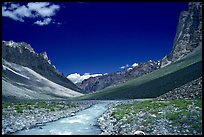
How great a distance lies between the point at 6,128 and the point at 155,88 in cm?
10073

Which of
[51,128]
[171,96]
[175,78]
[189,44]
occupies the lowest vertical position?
[51,128]

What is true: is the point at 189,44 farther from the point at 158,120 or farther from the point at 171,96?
the point at 158,120

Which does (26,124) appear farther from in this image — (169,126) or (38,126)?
(169,126)

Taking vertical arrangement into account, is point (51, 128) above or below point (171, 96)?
below

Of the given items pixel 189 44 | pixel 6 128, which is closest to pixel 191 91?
pixel 6 128

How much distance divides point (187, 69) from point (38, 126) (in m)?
99.7

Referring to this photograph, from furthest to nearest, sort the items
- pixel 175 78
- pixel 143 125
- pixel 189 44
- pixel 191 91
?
pixel 189 44 → pixel 175 78 → pixel 191 91 → pixel 143 125

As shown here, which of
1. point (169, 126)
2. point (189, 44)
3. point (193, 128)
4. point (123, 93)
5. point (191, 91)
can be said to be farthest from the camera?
point (189, 44)

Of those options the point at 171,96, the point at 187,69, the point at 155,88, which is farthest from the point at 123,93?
the point at 171,96

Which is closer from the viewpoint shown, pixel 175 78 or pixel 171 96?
pixel 171 96

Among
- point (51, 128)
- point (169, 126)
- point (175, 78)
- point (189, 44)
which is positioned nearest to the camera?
point (169, 126)

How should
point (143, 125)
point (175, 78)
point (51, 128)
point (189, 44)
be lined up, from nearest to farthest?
1. point (143, 125)
2. point (51, 128)
3. point (175, 78)
4. point (189, 44)

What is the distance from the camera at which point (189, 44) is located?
199375mm

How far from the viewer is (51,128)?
29.3 meters
